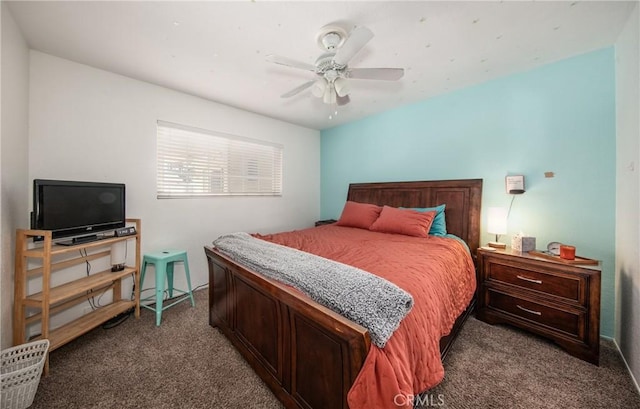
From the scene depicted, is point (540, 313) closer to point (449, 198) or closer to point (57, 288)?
point (449, 198)

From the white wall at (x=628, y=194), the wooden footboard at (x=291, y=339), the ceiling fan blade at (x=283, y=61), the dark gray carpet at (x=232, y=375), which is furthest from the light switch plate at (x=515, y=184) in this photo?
the wooden footboard at (x=291, y=339)

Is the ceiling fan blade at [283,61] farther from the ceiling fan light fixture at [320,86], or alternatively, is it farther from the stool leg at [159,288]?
the stool leg at [159,288]

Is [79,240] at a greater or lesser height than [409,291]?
greater

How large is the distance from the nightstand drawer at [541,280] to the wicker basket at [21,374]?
338cm

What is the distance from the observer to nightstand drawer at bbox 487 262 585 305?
5.78ft

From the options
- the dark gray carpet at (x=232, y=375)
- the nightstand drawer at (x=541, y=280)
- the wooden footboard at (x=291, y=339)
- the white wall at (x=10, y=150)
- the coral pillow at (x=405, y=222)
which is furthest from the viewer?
the coral pillow at (x=405, y=222)

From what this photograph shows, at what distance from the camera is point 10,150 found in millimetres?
1627

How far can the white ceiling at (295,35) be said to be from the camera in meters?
1.55

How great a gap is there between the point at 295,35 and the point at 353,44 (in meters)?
0.53

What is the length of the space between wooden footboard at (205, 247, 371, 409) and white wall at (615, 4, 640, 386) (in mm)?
1999

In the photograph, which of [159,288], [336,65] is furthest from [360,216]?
[159,288]

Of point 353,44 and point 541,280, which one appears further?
point 541,280

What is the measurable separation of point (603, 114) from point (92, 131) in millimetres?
4640

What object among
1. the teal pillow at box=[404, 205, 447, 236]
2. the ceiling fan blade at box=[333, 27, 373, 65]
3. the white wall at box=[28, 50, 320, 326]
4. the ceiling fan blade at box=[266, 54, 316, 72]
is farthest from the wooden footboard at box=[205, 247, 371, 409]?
the teal pillow at box=[404, 205, 447, 236]
